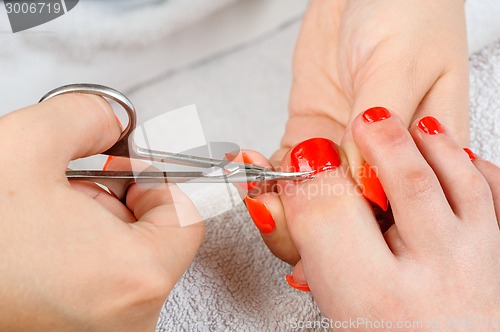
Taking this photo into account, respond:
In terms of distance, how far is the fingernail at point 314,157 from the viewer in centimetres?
62

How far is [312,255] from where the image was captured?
0.60 m

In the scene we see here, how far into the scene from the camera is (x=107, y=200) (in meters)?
0.56

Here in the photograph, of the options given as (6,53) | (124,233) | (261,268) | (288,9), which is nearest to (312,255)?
(261,268)

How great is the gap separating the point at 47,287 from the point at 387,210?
37cm

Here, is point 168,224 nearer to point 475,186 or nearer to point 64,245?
point 64,245

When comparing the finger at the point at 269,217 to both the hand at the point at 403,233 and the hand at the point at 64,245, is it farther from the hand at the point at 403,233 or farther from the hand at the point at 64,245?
the hand at the point at 64,245

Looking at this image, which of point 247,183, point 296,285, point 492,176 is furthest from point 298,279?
point 492,176

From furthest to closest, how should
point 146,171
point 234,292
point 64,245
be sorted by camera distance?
point 234,292
point 146,171
point 64,245

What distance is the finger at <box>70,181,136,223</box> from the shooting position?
0.55 meters

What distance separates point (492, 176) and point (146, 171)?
0.36m

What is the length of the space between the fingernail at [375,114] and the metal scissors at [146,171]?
11cm

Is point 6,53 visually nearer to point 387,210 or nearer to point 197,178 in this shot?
point 197,178

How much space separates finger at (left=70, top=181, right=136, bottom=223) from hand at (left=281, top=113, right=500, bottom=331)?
0.17m

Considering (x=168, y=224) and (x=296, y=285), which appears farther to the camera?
(x=296, y=285)
